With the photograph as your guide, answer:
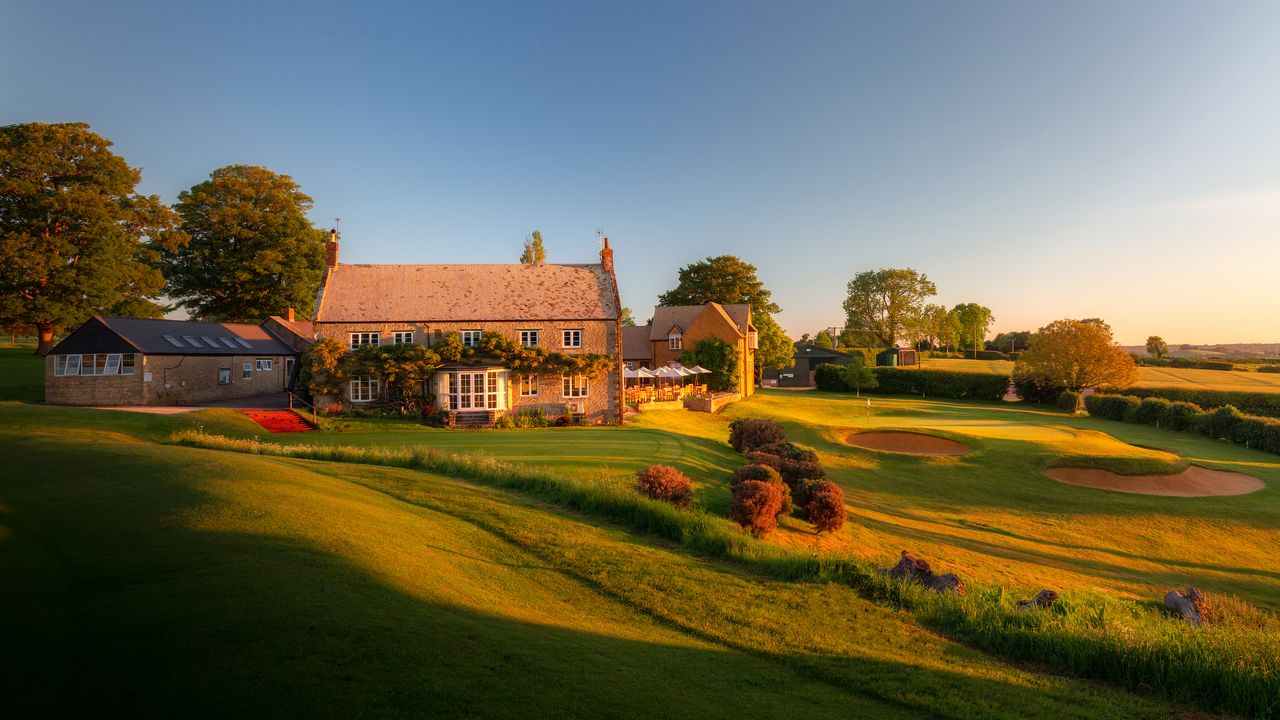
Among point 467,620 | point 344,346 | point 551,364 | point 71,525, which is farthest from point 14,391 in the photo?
point 467,620

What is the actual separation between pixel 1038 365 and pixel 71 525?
62838 millimetres

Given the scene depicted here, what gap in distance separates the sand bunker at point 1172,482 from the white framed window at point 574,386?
76.7 feet

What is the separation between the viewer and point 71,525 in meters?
7.90

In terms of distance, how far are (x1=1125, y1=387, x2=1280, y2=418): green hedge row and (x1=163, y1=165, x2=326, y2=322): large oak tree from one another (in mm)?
72503

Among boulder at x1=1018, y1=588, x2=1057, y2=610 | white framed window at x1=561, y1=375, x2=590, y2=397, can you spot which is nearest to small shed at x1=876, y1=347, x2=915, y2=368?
white framed window at x1=561, y1=375, x2=590, y2=397

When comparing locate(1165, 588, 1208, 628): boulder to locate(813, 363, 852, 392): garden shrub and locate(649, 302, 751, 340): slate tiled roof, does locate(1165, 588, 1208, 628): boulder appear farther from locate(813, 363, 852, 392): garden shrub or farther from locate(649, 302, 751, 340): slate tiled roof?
locate(813, 363, 852, 392): garden shrub

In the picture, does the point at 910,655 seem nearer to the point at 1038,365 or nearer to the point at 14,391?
the point at 14,391

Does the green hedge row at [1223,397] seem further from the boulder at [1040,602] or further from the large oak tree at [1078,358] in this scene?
the boulder at [1040,602]

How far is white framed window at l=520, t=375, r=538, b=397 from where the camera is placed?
1334 inches

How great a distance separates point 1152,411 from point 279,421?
185 feet

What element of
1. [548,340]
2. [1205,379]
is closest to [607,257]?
[548,340]

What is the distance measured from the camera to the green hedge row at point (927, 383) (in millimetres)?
58625

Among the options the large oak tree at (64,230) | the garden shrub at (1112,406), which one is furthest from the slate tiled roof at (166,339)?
the garden shrub at (1112,406)

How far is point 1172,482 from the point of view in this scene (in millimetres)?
23859
